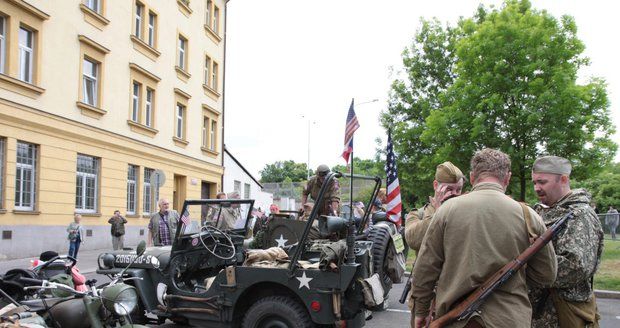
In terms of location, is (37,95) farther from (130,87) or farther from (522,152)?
(522,152)

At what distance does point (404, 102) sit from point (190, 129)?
12974 millimetres

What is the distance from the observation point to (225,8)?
1114 inches

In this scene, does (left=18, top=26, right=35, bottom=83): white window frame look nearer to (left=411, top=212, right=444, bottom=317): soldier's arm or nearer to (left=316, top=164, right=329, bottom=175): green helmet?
(left=316, top=164, right=329, bottom=175): green helmet

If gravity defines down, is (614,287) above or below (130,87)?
below

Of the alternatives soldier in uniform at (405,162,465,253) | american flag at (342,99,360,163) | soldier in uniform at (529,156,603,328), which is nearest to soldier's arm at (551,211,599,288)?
soldier in uniform at (529,156,603,328)

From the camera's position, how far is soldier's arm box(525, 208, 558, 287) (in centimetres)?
259

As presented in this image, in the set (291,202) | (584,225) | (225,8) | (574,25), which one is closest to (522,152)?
(574,25)

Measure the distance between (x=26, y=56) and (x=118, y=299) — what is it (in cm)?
1338

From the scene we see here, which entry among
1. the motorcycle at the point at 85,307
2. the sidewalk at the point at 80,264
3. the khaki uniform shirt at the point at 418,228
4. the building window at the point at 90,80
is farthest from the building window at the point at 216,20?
the motorcycle at the point at 85,307

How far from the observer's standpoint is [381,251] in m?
5.12

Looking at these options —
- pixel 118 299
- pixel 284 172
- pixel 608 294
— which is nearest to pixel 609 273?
pixel 608 294

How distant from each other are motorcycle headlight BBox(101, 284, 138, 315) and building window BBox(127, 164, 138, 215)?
16.9m

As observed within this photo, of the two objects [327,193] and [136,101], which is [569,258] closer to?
[327,193]

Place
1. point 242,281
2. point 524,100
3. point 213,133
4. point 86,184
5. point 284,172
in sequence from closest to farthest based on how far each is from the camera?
1. point 242,281
2. point 524,100
3. point 86,184
4. point 213,133
5. point 284,172
